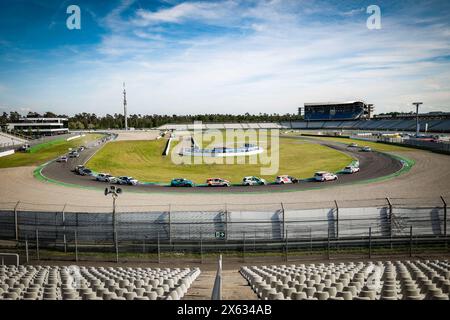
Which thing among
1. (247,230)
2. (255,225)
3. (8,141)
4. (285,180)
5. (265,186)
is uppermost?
(8,141)

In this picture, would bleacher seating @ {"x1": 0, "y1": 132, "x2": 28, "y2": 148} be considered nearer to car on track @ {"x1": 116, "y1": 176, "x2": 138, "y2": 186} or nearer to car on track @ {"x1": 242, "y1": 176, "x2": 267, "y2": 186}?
car on track @ {"x1": 116, "y1": 176, "x2": 138, "y2": 186}

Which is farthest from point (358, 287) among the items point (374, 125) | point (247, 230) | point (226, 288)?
point (374, 125)

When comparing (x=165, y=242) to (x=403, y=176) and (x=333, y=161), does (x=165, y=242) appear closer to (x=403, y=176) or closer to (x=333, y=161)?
(x=403, y=176)

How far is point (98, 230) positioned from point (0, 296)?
34.9 feet

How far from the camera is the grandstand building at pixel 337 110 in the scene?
169375 millimetres

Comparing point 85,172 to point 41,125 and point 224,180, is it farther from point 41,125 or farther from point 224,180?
point 41,125

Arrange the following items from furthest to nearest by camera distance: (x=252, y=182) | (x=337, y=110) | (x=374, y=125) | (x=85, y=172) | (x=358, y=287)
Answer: (x=337, y=110), (x=374, y=125), (x=85, y=172), (x=252, y=182), (x=358, y=287)

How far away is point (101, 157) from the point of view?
56125mm

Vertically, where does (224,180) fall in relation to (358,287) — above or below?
below

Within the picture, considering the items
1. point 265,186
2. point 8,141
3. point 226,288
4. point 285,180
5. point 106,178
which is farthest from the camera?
point 8,141

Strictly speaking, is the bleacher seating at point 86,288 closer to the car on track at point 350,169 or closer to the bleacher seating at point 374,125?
the car on track at point 350,169

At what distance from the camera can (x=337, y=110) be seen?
17550cm

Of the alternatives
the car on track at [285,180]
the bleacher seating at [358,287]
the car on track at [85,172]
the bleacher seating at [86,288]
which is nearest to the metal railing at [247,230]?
the bleacher seating at [86,288]
